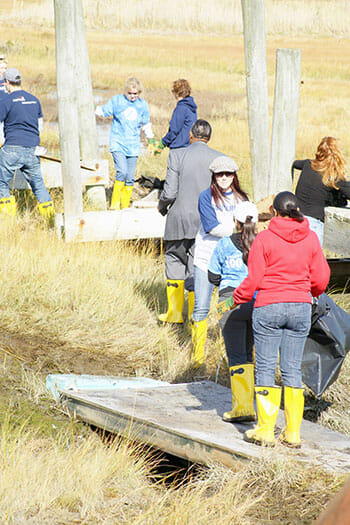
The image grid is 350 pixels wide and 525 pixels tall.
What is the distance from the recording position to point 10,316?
607 cm

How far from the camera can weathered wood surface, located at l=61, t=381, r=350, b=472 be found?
4004 mm

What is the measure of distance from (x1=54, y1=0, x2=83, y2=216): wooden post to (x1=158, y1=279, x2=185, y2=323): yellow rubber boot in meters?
1.57

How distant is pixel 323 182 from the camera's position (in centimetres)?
627

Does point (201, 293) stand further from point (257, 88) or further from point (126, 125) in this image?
point (126, 125)

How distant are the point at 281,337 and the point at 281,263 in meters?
0.44

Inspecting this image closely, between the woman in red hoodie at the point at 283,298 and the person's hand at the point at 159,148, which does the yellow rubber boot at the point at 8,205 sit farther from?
the woman in red hoodie at the point at 283,298

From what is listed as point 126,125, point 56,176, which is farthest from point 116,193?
point 126,125

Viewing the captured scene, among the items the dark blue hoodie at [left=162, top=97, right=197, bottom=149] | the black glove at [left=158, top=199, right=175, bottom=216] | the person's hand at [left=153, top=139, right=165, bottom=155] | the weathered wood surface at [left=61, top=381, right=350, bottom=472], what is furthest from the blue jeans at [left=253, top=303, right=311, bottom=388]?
the person's hand at [left=153, top=139, right=165, bottom=155]

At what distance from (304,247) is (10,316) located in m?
2.96

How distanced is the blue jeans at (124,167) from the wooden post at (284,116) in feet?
8.27

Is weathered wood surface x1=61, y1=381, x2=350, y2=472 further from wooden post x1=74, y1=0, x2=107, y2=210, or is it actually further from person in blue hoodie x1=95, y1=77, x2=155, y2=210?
person in blue hoodie x1=95, y1=77, x2=155, y2=210

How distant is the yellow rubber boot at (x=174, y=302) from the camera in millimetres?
6500

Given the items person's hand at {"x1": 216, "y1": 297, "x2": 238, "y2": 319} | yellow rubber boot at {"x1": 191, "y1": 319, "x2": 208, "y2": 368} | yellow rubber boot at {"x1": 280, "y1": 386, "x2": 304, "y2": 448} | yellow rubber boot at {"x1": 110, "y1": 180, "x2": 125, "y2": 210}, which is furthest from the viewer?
yellow rubber boot at {"x1": 110, "y1": 180, "x2": 125, "y2": 210}

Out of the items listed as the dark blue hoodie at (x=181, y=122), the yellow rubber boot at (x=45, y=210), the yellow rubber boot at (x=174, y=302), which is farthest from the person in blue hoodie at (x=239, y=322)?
the dark blue hoodie at (x=181, y=122)
